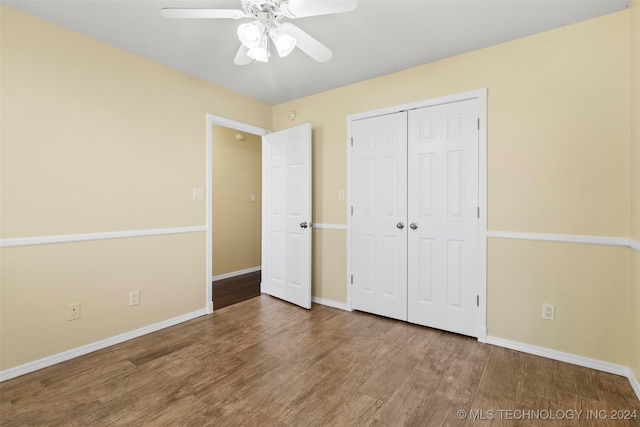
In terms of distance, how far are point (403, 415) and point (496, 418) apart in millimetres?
501

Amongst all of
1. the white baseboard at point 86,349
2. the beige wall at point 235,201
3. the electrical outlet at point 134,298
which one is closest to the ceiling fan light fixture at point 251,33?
the electrical outlet at point 134,298

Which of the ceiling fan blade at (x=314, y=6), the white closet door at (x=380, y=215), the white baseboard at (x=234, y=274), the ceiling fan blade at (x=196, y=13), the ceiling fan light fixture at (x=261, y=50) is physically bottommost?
the white baseboard at (x=234, y=274)

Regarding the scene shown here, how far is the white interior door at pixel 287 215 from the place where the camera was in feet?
11.0

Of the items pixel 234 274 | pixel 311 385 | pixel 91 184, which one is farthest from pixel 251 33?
pixel 234 274

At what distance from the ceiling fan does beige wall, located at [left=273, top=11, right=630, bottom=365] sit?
4.97 feet

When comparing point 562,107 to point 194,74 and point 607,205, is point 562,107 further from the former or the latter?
point 194,74

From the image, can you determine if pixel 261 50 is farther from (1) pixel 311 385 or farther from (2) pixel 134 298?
(2) pixel 134 298

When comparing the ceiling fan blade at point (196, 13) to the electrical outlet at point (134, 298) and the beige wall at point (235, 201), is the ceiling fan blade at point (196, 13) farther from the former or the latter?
the beige wall at point (235, 201)

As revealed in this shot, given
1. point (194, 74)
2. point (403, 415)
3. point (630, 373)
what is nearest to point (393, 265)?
point (403, 415)

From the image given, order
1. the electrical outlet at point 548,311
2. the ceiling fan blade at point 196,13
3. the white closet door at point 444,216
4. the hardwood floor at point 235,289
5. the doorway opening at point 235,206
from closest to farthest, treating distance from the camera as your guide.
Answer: the ceiling fan blade at point 196,13 < the electrical outlet at point 548,311 < the white closet door at point 444,216 < the hardwood floor at point 235,289 < the doorway opening at point 235,206

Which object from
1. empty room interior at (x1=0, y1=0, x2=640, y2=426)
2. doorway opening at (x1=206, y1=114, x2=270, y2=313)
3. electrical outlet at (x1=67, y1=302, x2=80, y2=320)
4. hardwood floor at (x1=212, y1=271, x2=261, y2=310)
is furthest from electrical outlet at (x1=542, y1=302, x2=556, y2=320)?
electrical outlet at (x1=67, y1=302, x2=80, y2=320)

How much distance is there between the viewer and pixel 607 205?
206 cm

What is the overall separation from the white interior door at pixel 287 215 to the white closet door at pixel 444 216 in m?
1.13

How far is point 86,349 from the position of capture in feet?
7.69
